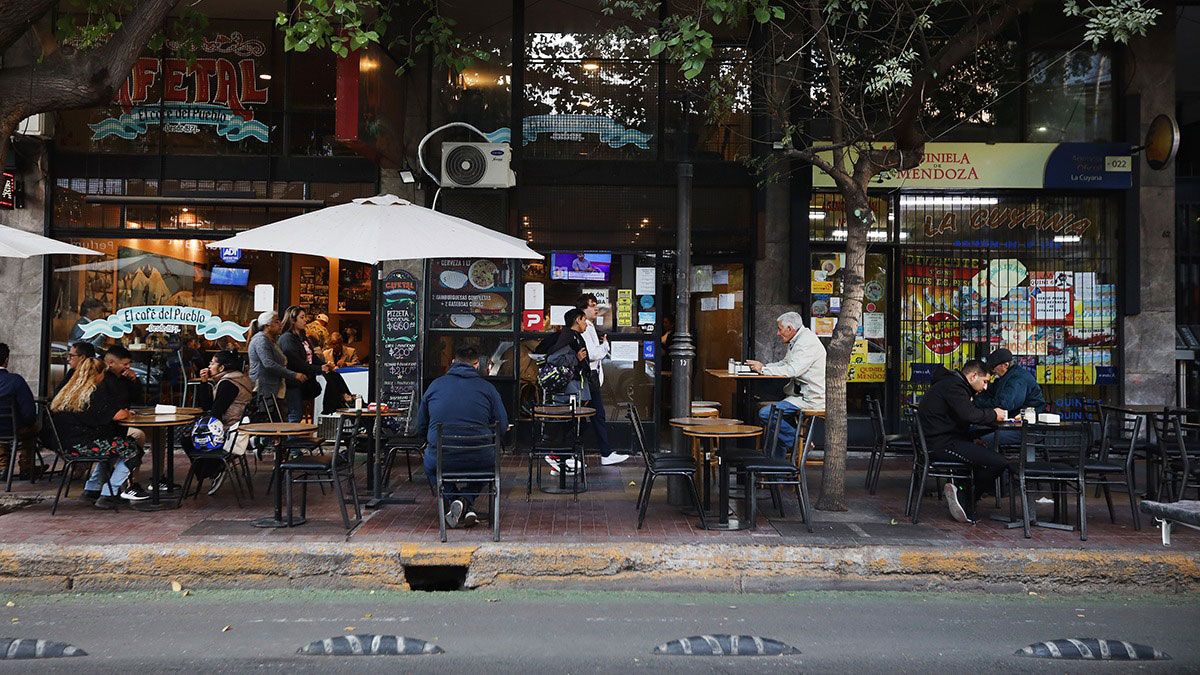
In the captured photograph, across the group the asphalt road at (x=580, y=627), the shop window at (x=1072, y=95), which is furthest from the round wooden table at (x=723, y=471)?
the shop window at (x=1072, y=95)

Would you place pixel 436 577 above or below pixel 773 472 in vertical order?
below

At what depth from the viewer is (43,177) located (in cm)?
1146

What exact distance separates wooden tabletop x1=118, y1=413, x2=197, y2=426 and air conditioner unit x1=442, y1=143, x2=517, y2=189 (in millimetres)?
4683

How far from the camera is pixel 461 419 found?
285 inches

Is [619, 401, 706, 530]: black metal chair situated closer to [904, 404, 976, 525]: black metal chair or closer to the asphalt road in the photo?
the asphalt road

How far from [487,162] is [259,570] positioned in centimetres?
630

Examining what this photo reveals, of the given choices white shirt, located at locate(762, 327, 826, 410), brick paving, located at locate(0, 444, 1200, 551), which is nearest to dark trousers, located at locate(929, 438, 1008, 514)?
brick paving, located at locate(0, 444, 1200, 551)

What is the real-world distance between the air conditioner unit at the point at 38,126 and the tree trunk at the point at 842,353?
32.9 feet

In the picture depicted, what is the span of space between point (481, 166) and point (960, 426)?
6.56 metres

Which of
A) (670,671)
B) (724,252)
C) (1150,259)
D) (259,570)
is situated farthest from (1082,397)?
(259,570)

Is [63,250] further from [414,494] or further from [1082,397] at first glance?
[1082,397]

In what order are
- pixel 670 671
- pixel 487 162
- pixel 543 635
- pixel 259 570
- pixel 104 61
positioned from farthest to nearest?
pixel 487 162 → pixel 104 61 → pixel 259 570 → pixel 543 635 → pixel 670 671

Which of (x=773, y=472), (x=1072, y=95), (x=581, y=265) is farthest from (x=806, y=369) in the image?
(x=1072, y=95)

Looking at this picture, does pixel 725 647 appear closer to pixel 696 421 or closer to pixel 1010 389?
pixel 696 421
